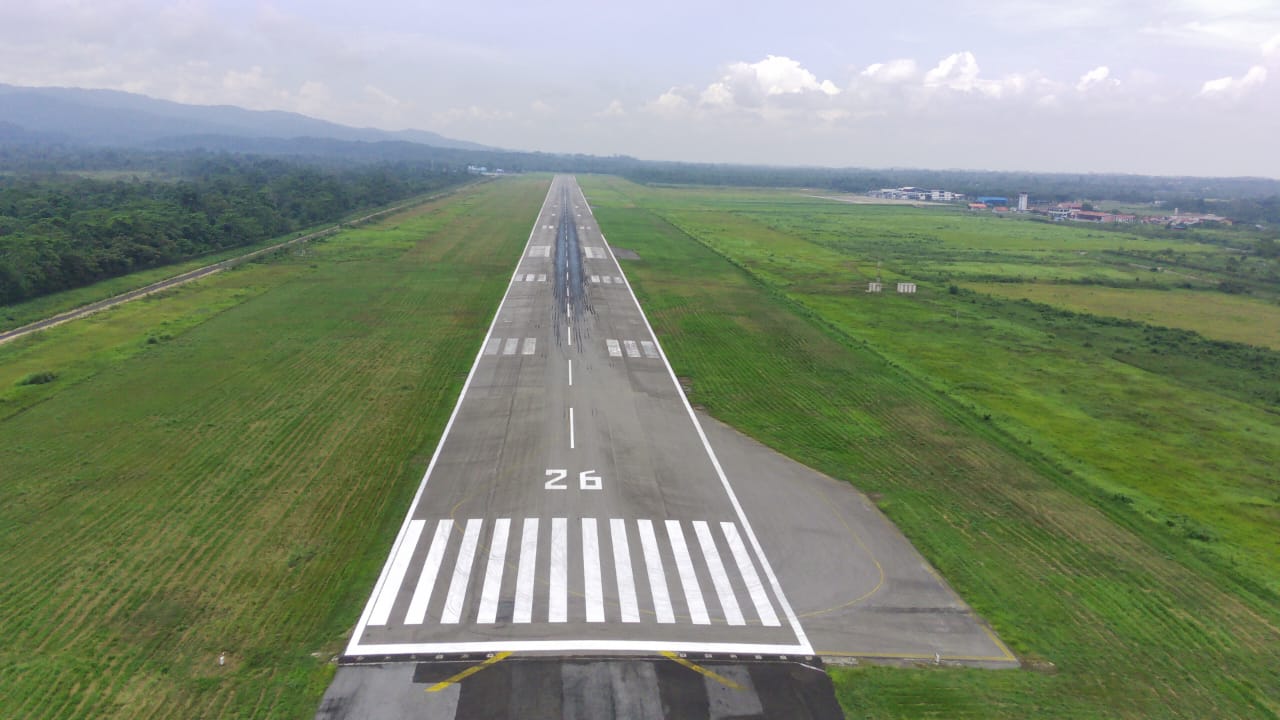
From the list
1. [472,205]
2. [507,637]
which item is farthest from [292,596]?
[472,205]

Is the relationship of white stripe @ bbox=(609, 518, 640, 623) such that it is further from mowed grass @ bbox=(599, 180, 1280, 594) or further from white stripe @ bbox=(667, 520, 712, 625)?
mowed grass @ bbox=(599, 180, 1280, 594)

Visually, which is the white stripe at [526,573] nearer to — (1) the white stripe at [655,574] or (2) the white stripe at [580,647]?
(2) the white stripe at [580,647]

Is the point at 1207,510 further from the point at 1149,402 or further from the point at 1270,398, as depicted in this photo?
the point at 1270,398

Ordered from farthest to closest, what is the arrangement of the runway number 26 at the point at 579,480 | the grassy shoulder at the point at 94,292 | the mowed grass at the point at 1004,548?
the grassy shoulder at the point at 94,292, the runway number 26 at the point at 579,480, the mowed grass at the point at 1004,548

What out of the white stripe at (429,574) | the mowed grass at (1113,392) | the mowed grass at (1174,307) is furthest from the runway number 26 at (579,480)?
the mowed grass at (1174,307)

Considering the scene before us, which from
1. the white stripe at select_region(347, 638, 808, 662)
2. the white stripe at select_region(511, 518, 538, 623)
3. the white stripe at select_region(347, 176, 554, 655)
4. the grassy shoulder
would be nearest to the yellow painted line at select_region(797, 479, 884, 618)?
the white stripe at select_region(347, 638, 808, 662)

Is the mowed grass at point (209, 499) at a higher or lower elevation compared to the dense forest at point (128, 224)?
lower
